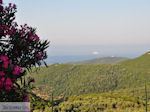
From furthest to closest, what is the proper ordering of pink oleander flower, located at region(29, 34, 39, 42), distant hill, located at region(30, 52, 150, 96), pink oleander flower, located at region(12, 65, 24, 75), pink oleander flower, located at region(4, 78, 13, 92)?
distant hill, located at region(30, 52, 150, 96)
pink oleander flower, located at region(29, 34, 39, 42)
pink oleander flower, located at region(12, 65, 24, 75)
pink oleander flower, located at region(4, 78, 13, 92)

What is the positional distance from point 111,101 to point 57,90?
113m

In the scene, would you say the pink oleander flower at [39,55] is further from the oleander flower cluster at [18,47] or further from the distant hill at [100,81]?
the distant hill at [100,81]

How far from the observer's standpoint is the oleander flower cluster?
9453 mm

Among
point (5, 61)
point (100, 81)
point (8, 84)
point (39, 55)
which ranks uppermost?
point (39, 55)

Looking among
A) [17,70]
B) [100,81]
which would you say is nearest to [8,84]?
[17,70]

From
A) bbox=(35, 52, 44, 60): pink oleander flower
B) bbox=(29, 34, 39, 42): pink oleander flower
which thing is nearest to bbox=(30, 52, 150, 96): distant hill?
bbox=(35, 52, 44, 60): pink oleander flower

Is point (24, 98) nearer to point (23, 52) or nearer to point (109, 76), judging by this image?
point (23, 52)

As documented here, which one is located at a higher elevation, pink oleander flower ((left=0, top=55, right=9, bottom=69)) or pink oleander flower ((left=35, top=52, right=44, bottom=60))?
pink oleander flower ((left=35, top=52, right=44, bottom=60))

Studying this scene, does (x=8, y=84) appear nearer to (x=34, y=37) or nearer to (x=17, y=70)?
(x=17, y=70)

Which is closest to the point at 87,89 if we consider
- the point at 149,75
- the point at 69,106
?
the point at 149,75

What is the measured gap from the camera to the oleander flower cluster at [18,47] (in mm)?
9453

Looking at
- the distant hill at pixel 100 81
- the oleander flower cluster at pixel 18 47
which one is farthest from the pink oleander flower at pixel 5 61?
the distant hill at pixel 100 81

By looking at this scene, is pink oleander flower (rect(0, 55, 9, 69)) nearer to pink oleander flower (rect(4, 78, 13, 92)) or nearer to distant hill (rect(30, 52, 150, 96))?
pink oleander flower (rect(4, 78, 13, 92))

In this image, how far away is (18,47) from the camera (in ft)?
31.8
